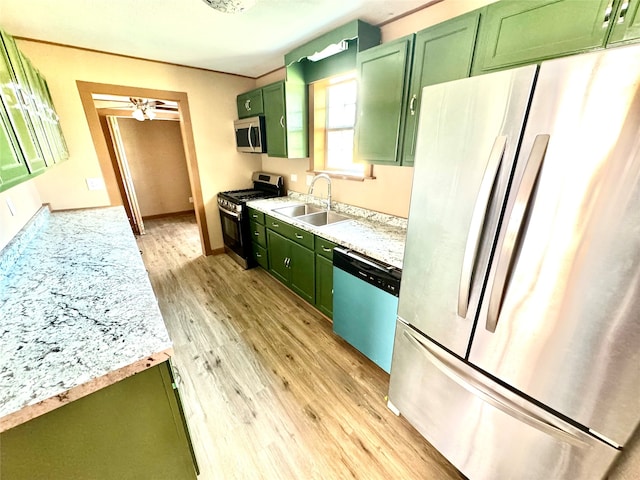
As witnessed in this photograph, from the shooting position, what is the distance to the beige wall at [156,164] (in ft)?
18.0

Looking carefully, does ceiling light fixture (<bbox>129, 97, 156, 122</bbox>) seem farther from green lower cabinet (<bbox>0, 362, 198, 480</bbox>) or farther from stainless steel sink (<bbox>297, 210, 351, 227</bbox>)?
green lower cabinet (<bbox>0, 362, 198, 480</bbox>)

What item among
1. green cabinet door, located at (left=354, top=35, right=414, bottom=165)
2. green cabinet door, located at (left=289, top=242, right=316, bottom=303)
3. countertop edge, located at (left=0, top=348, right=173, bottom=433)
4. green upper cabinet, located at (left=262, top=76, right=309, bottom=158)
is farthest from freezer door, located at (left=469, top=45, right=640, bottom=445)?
green upper cabinet, located at (left=262, top=76, right=309, bottom=158)

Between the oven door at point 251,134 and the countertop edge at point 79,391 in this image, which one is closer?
the countertop edge at point 79,391

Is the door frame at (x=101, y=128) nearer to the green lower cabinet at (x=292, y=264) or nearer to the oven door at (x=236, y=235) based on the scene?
the oven door at (x=236, y=235)

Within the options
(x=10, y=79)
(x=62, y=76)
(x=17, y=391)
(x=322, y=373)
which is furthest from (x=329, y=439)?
(x=62, y=76)

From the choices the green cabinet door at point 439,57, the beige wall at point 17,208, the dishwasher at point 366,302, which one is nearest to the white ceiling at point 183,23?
the green cabinet door at point 439,57

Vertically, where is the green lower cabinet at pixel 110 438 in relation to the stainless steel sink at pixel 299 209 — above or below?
below

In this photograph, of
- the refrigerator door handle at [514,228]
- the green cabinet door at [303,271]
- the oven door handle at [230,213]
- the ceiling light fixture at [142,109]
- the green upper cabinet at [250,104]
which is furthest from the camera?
the ceiling light fixture at [142,109]

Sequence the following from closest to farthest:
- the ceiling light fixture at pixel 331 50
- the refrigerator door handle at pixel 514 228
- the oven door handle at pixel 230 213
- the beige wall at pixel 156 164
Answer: the refrigerator door handle at pixel 514 228, the ceiling light fixture at pixel 331 50, the oven door handle at pixel 230 213, the beige wall at pixel 156 164

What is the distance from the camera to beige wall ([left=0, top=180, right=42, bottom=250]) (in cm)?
160

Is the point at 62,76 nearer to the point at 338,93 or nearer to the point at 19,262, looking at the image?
the point at 19,262

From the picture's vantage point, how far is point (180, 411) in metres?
0.96

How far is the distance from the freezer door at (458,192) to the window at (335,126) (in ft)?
4.34

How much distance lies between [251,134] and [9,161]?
2.49m
